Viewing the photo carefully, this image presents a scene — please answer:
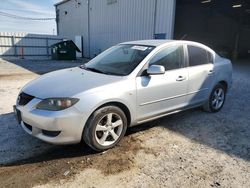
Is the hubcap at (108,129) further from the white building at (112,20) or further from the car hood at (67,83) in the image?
the white building at (112,20)

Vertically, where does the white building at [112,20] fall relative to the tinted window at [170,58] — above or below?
above

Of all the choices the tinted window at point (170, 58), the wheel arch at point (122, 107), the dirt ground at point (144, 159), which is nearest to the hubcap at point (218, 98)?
the dirt ground at point (144, 159)

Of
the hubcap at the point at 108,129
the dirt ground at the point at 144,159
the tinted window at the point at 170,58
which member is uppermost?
the tinted window at the point at 170,58

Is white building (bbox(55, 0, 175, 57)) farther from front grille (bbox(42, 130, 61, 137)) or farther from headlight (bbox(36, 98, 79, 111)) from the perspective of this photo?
front grille (bbox(42, 130, 61, 137))

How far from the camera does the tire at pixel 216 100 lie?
540cm

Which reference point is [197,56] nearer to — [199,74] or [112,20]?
[199,74]

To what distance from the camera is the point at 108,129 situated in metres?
3.62

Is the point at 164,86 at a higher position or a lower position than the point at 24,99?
higher

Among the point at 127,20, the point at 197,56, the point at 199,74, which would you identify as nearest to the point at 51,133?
the point at 199,74

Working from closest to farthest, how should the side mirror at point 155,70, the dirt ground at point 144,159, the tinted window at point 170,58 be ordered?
1. the dirt ground at point 144,159
2. the side mirror at point 155,70
3. the tinted window at point 170,58

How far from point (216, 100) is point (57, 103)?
376cm

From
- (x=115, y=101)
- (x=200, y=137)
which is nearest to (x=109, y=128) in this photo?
(x=115, y=101)

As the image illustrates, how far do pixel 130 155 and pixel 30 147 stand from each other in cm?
151

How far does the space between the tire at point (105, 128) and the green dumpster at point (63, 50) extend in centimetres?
1612
